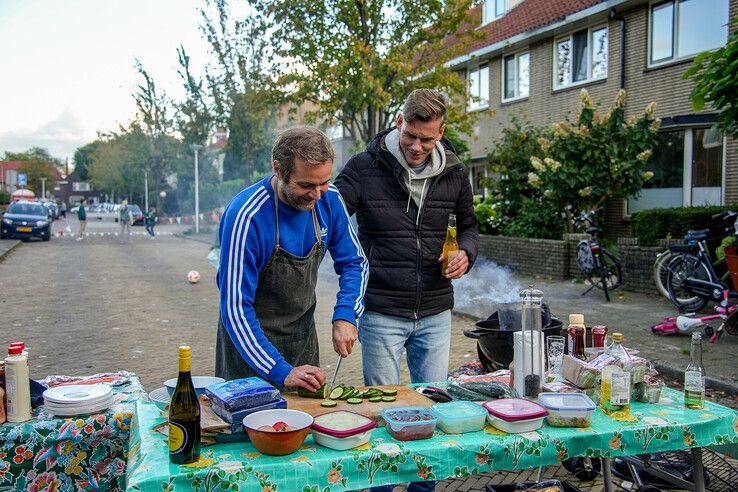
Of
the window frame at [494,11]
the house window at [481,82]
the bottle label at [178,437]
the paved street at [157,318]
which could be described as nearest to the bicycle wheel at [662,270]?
the paved street at [157,318]

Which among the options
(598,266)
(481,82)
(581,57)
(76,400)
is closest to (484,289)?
(598,266)

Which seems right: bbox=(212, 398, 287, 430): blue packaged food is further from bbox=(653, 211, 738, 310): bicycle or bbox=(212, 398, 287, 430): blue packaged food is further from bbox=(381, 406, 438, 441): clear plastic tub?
bbox=(653, 211, 738, 310): bicycle

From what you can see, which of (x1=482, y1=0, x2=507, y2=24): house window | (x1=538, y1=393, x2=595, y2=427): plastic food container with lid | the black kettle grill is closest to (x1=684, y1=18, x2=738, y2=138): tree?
the black kettle grill

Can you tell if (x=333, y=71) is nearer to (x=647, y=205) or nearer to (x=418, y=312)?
(x=647, y=205)

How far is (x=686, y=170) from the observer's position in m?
15.5

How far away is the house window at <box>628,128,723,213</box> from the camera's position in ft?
49.3

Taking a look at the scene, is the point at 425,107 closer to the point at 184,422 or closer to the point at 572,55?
the point at 184,422

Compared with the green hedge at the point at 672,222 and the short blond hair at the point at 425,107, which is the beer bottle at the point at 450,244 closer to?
the short blond hair at the point at 425,107

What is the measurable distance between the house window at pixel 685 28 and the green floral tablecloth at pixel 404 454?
14.4m

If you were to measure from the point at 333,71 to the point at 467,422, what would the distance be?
40.5 ft

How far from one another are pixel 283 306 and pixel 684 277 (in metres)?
8.37

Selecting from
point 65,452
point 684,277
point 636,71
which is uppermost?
point 636,71

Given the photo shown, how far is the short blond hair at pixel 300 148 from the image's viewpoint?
2625mm

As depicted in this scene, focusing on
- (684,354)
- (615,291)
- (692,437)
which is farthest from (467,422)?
(615,291)
